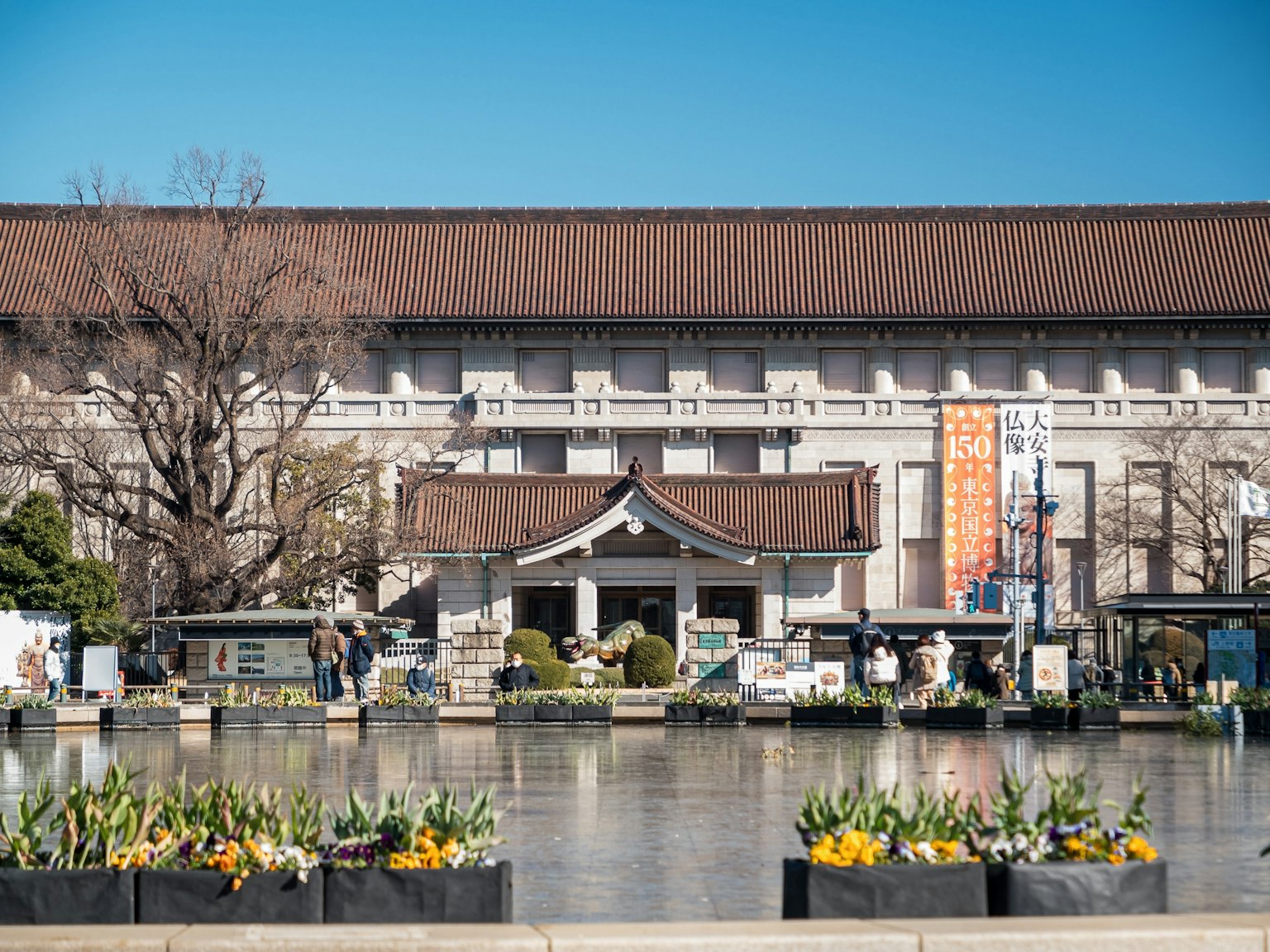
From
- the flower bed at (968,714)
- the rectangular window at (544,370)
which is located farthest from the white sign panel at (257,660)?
the rectangular window at (544,370)

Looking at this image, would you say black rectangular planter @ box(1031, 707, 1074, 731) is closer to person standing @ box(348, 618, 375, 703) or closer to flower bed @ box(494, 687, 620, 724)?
flower bed @ box(494, 687, 620, 724)

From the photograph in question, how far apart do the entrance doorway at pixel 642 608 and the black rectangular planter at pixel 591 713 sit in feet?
69.0

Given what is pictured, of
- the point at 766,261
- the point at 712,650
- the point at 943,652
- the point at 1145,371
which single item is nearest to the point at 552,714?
the point at 943,652

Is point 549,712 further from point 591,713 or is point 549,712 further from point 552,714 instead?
point 591,713

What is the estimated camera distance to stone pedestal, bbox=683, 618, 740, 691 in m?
40.7

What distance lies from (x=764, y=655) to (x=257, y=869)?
30338 mm

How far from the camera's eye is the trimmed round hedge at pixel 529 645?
43.9 metres

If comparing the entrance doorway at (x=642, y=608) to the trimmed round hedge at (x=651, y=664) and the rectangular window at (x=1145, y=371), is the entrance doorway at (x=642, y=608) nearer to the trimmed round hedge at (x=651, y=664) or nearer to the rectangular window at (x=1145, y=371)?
the trimmed round hedge at (x=651, y=664)

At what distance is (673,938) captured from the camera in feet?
28.6

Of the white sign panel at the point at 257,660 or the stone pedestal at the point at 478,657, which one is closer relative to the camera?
the white sign panel at the point at 257,660

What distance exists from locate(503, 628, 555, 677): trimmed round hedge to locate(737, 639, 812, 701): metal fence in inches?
210

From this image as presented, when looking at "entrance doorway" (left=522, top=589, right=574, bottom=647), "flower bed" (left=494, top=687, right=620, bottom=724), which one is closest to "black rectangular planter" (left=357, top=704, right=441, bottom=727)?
"flower bed" (left=494, top=687, right=620, bottom=724)

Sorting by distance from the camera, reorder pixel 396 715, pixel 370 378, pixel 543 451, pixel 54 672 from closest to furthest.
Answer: pixel 396 715 → pixel 54 672 → pixel 543 451 → pixel 370 378

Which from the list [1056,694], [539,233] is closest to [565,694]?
[1056,694]
